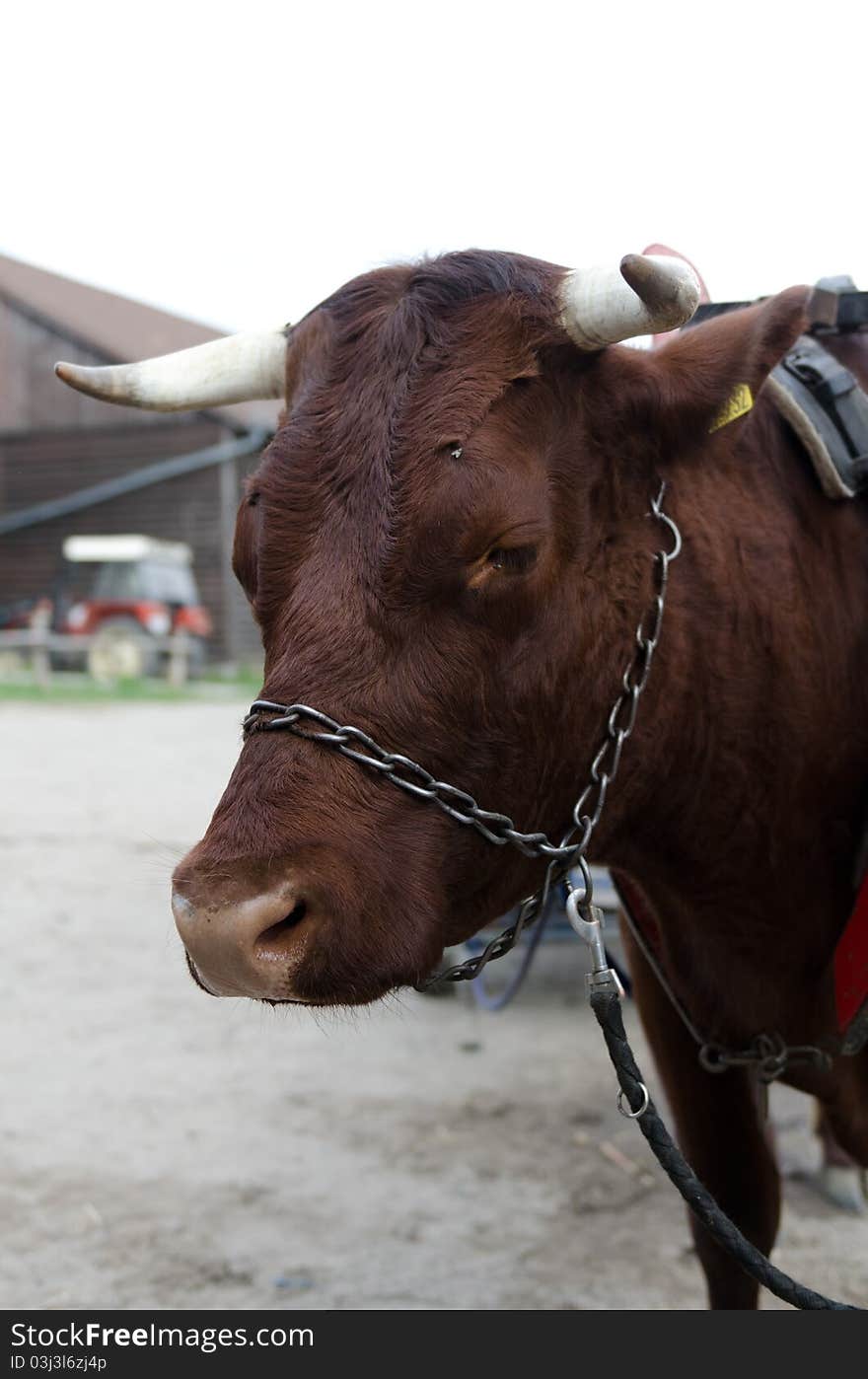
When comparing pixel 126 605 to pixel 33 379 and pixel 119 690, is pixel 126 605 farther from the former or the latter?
pixel 33 379

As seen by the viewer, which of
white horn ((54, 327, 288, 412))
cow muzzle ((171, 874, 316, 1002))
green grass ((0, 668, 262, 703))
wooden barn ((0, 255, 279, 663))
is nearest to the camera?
cow muzzle ((171, 874, 316, 1002))

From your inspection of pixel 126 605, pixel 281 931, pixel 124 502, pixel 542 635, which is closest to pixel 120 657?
pixel 126 605

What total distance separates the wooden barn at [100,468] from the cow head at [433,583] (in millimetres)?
23747

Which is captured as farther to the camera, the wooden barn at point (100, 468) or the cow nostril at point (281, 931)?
the wooden barn at point (100, 468)

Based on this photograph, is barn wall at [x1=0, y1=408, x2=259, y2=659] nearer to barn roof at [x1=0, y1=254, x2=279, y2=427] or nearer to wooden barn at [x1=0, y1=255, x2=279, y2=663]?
wooden barn at [x1=0, y1=255, x2=279, y2=663]

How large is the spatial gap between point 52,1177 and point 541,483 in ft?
10.2

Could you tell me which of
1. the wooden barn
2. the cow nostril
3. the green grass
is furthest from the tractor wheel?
the cow nostril

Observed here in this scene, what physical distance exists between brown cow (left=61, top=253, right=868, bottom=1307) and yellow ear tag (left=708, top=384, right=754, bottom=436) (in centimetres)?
1

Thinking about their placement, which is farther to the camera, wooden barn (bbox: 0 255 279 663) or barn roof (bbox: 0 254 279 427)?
barn roof (bbox: 0 254 279 427)

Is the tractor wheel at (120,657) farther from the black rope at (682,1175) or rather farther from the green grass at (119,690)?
the black rope at (682,1175)

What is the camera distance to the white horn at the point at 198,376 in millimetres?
2330

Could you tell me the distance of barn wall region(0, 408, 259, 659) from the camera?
89.4 feet

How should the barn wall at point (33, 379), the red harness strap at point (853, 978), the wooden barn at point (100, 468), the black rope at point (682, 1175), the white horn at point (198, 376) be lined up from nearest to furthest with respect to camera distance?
1. the black rope at point (682, 1175)
2. the red harness strap at point (853, 978)
3. the white horn at point (198, 376)
4. the wooden barn at point (100, 468)
5. the barn wall at point (33, 379)

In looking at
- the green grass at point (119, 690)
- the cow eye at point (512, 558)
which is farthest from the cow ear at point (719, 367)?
the green grass at point (119, 690)
